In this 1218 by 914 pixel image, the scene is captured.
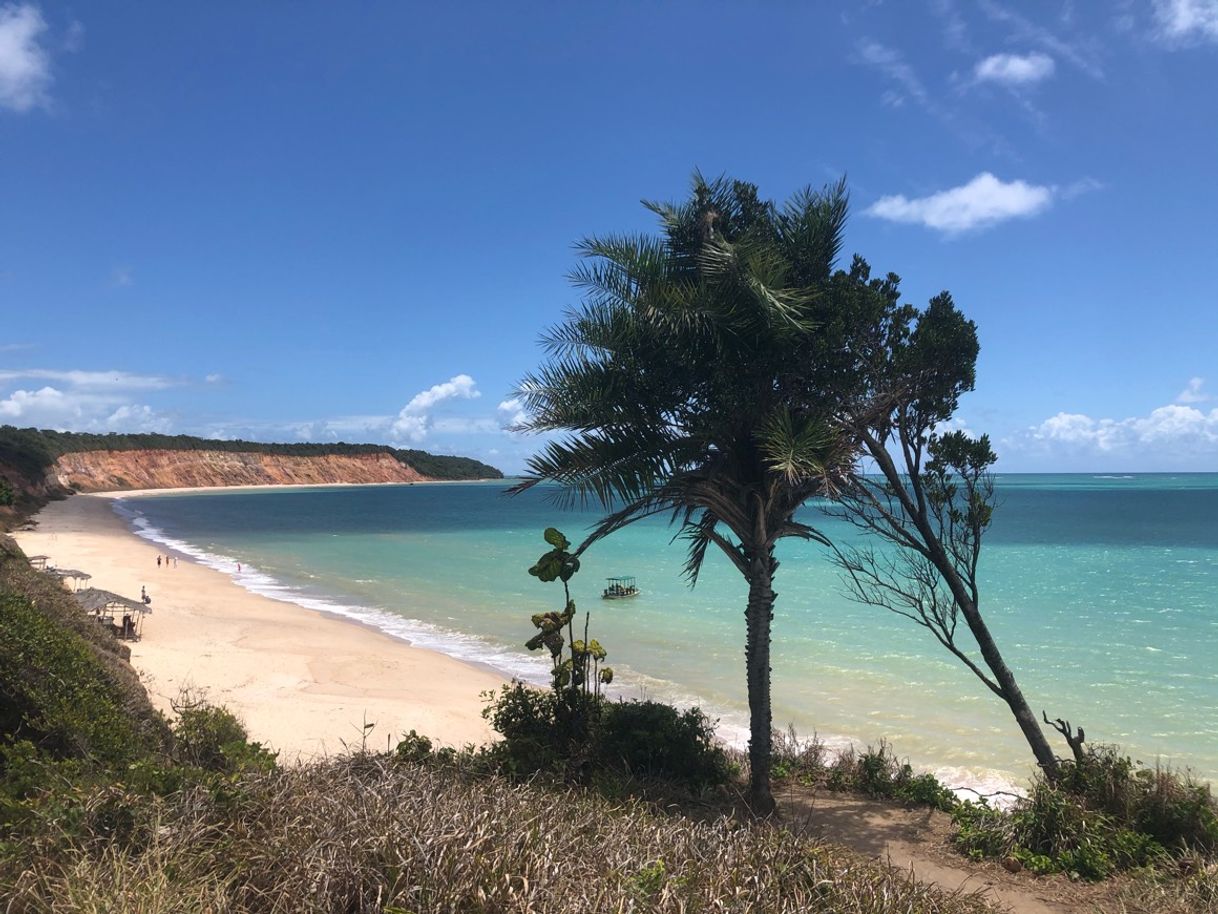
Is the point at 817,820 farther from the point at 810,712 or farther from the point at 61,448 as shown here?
the point at 61,448

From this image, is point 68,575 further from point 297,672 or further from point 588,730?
point 588,730

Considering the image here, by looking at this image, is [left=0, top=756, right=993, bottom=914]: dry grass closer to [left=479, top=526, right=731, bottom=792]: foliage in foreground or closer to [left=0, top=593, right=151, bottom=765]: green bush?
[left=0, top=593, right=151, bottom=765]: green bush

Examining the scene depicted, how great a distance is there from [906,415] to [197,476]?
14032cm

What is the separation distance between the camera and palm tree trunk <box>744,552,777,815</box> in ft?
23.8

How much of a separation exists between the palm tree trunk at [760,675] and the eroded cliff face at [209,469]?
9190cm

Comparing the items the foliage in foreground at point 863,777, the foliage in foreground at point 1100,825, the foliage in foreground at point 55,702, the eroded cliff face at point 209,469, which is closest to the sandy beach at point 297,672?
the foliage in foreground at point 55,702

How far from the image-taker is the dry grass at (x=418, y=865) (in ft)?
9.39

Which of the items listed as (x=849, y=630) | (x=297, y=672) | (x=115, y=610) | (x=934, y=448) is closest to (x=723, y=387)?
(x=934, y=448)

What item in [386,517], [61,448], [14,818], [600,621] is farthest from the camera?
[61,448]

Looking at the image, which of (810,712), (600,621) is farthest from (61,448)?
(810,712)

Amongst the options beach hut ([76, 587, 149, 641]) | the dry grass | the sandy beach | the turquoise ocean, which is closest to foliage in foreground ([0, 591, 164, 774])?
the sandy beach

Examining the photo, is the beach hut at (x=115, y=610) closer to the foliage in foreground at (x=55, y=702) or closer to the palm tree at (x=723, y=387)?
the foliage in foreground at (x=55, y=702)

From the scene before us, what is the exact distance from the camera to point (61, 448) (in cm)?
10219

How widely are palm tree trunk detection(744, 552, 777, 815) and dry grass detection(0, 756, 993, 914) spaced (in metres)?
3.51
